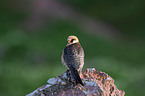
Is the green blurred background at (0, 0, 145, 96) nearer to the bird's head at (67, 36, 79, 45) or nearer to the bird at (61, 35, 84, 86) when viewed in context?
the bird's head at (67, 36, 79, 45)

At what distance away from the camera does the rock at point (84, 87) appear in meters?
5.98

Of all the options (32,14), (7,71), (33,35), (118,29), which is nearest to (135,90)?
(7,71)

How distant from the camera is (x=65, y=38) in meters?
25.4

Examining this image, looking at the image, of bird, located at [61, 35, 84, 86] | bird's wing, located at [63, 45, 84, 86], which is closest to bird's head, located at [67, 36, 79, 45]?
bird, located at [61, 35, 84, 86]

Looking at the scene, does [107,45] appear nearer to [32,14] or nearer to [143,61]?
[143,61]

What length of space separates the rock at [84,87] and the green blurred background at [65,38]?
7009mm

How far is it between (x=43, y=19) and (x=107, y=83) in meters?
24.0

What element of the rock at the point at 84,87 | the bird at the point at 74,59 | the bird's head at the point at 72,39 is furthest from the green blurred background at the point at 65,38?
the rock at the point at 84,87

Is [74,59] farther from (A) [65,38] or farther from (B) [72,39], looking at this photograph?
(A) [65,38]

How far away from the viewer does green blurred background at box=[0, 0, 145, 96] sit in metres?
15.1

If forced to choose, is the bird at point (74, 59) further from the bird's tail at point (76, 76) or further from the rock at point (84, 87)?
the rock at point (84, 87)

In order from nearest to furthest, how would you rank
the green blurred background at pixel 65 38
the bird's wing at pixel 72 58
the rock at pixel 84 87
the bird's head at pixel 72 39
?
Answer: the rock at pixel 84 87, the bird's wing at pixel 72 58, the bird's head at pixel 72 39, the green blurred background at pixel 65 38

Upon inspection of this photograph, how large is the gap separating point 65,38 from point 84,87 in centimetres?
1942

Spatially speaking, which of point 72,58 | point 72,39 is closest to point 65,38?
point 72,39
